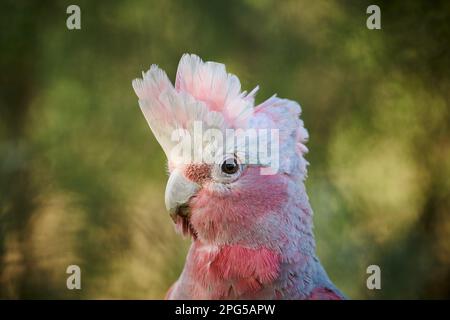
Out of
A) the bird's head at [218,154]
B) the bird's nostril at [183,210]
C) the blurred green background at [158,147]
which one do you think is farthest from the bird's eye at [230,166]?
the blurred green background at [158,147]

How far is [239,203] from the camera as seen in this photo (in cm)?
146

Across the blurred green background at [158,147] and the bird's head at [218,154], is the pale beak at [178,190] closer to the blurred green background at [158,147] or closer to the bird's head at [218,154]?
the bird's head at [218,154]

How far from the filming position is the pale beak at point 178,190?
1.42 metres

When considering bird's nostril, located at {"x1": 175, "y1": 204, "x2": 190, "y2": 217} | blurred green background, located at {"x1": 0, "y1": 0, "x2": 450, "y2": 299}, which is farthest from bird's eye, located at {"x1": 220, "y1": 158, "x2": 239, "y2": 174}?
blurred green background, located at {"x1": 0, "y1": 0, "x2": 450, "y2": 299}

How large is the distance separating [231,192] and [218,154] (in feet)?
0.39

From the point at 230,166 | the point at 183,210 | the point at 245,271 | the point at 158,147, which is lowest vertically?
the point at 245,271

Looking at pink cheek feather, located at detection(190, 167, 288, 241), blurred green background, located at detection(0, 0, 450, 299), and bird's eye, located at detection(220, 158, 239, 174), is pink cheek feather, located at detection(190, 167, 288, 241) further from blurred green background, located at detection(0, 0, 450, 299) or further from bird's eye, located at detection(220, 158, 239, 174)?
blurred green background, located at detection(0, 0, 450, 299)

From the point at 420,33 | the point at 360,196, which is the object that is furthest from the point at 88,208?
the point at 420,33

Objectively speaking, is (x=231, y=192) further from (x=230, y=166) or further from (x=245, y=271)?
(x=245, y=271)

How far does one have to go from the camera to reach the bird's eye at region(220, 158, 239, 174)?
1434mm

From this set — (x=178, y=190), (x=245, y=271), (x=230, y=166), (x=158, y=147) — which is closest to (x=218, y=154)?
(x=230, y=166)

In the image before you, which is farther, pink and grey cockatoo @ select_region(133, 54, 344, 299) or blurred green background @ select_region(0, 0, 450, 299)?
blurred green background @ select_region(0, 0, 450, 299)
